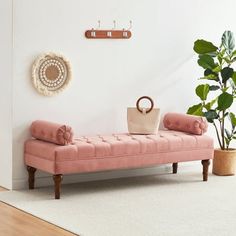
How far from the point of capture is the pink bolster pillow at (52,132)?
5.94 metres

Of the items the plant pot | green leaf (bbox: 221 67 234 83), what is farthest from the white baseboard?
green leaf (bbox: 221 67 234 83)

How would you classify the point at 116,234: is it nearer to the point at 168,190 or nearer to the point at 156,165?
the point at 168,190

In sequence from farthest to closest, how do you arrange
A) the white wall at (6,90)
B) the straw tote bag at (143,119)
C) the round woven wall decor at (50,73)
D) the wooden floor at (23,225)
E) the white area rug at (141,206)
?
the straw tote bag at (143,119)
the round woven wall decor at (50,73)
the white wall at (6,90)
the white area rug at (141,206)
the wooden floor at (23,225)

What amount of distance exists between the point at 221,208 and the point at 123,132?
1.61 m

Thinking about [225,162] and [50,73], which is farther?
[225,162]

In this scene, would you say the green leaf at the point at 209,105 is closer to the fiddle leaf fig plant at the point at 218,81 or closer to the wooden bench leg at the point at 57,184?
the fiddle leaf fig plant at the point at 218,81

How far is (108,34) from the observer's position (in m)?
6.69

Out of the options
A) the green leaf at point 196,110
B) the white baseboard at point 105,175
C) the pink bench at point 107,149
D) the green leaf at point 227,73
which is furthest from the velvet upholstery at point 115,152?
the green leaf at point 227,73

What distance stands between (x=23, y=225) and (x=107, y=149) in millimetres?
1292

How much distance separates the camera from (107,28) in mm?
6723

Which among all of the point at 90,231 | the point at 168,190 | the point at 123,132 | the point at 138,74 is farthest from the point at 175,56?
the point at 90,231

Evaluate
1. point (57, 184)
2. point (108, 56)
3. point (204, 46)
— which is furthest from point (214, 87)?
point (57, 184)

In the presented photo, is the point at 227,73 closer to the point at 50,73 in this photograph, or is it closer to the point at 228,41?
the point at 228,41

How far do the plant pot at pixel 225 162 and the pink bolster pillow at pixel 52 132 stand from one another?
1835mm
